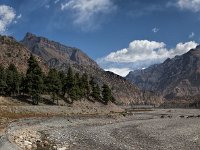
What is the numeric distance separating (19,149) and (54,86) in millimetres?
92411

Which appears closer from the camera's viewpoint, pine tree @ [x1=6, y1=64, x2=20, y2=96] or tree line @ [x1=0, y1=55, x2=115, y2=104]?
tree line @ [x1=0, y1=55, x2=115, y2=104]

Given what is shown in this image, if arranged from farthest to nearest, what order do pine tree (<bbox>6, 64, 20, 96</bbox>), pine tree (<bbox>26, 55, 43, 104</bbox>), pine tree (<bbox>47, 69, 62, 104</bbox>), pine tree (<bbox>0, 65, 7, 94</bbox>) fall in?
pine tree (<bbox>6, 64, 20, 96</bbox>) → pine tree (<bbox>47, 69, 62, 104</bbox>) → pine tree (<bbox>0, 65, 7, 94</bbox>) → pine tree (<bbox>26, 55, 43, 104</bbox>)

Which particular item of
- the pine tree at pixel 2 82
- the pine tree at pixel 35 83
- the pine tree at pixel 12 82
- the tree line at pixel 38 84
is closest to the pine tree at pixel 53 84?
the tree line at pixel 38 84

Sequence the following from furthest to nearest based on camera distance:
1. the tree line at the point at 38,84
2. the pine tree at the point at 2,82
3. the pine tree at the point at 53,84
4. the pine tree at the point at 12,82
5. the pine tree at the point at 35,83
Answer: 1. the pine tree at the point at 12,82
2. the pine tree at the point at 53,84
3. the pine tree at the point at 2,82
4. the tree line at the point at 38,84
5. the pine tree at the point at 35,83

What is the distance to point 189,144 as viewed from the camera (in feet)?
151

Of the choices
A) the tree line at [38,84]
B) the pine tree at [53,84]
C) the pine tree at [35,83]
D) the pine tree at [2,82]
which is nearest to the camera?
the pine tree at [35,83]

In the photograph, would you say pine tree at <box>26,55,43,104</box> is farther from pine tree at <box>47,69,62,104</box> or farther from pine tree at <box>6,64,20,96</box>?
pine tree at <box>6,64,20,96</box>

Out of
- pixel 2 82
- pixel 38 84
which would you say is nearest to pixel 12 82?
pixel 2 82

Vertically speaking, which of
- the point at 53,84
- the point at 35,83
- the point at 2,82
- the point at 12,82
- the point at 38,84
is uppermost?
the point at 12,82

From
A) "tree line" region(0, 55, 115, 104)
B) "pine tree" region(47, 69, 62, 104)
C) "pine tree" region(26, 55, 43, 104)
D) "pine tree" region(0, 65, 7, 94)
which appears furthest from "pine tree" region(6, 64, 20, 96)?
"pine tree" region(26, 55, 43, 104)

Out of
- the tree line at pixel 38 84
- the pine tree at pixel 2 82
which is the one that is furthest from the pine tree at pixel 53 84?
the pine tree at pixel 2 82

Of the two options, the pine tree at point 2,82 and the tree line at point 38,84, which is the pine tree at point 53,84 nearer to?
the tree line at point 38,84

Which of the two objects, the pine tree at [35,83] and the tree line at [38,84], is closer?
the pine tree at [35,83]

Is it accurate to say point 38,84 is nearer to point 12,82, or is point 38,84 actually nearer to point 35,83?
point 35,83
